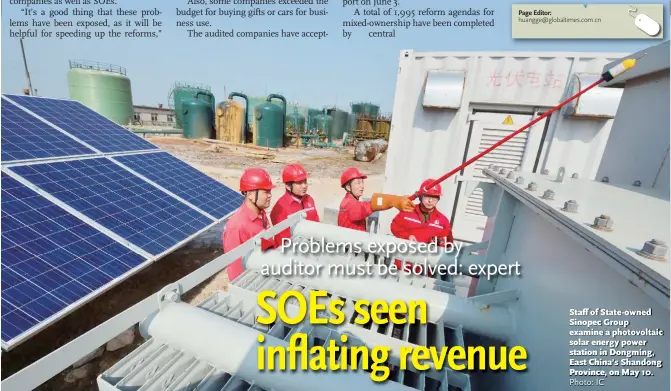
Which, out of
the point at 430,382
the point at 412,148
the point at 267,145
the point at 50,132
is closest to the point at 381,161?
the point at 267,145

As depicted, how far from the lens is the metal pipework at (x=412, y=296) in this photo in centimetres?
181

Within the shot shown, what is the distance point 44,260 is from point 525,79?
268 inches

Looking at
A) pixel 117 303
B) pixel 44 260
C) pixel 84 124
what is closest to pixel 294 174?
pixel 44 260

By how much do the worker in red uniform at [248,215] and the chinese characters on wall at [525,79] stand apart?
404cm

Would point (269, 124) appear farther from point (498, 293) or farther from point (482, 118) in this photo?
point (498, 293)

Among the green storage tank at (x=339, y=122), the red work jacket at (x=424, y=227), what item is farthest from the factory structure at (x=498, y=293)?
the green storage tank at (x=339, y=122)

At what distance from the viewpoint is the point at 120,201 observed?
4426mm

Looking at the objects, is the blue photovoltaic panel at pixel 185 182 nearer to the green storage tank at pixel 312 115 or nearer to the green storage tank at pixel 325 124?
the green storage tank at pixel 325 124

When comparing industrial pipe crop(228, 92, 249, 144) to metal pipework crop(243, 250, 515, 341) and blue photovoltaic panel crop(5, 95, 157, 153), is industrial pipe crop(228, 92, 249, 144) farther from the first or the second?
metal pipework crop(243, 250, 515, 341)

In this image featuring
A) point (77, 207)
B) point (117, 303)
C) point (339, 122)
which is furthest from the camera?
point (339, 122)

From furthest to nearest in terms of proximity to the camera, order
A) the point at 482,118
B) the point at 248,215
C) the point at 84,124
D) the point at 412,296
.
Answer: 1. the point at 84,124
2. the point at 482,118
3. the point at 248,215
4. the point at 412,296

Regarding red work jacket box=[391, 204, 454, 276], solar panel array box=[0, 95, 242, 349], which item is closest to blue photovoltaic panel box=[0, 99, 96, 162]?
solar panel array box=[0, 95, 242, 349]

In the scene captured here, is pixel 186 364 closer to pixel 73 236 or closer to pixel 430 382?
pixel 430 382

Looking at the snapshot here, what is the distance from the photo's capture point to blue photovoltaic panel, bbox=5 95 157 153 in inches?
222
